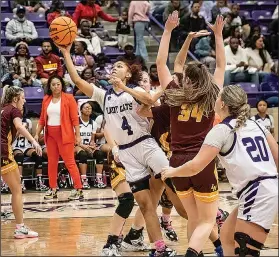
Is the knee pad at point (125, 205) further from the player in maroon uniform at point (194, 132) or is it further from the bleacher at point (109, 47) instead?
the bleacher at point (109, 47)

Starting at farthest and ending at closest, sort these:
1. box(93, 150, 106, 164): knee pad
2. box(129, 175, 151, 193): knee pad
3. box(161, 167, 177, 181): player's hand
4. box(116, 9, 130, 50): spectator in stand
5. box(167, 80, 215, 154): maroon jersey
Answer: box(116, 9, 130, 50): spectator in stand
box(93, 150, 106, 164): knee pad
box(129, 175, 151, 193): knee pad
box(167, 80, 215, 154): maroon jersey
box(161, 167, 177, 181): player's hand

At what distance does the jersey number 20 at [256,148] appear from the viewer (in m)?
5.43

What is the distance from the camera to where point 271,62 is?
1585 centimetres

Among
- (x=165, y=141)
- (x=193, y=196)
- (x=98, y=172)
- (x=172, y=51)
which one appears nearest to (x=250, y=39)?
(x=172, y=51)

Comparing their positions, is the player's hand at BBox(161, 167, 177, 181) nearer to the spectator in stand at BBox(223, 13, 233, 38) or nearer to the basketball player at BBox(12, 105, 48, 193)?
the basketball player at BBox(12, 105, 48, 193)

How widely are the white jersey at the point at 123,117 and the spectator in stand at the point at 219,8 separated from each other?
9.99 meters

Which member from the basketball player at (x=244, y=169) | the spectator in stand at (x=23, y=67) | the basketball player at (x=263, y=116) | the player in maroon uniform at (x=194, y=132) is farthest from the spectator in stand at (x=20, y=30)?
the basketball player at (x=244, y=169)

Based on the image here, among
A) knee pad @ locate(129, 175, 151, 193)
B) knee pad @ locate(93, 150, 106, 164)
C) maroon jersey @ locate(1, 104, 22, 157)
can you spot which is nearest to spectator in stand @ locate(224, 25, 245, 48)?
knee pad @ locate(93, 150, 106, 164)

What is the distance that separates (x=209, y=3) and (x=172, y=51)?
180cm

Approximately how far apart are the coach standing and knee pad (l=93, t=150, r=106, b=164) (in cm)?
111

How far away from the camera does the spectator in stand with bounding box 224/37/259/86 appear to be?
15017mm

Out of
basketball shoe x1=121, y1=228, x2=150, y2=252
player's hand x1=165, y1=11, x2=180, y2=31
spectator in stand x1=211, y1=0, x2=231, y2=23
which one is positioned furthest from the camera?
spectator in stand x1=211, y1=0, x2=231, y2=23

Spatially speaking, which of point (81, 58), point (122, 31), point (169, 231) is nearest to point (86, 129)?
point (81, 58)

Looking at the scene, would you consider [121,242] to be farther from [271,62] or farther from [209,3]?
[209,3]
